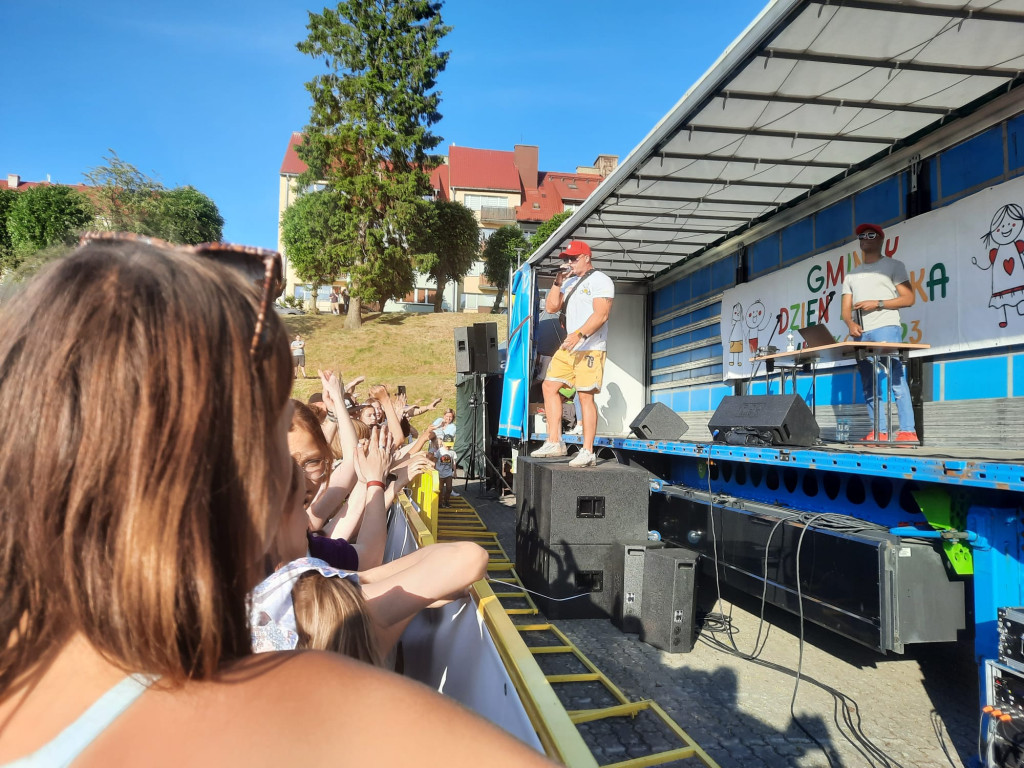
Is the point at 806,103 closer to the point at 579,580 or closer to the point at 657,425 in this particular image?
the point at 657,425

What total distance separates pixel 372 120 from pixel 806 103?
27.2 meters

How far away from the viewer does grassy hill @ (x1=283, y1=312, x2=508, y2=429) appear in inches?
840

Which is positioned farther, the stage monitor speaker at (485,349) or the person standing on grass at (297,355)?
the stage monitor speaker at (485,349)

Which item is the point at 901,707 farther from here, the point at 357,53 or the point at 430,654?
the point at 357,53

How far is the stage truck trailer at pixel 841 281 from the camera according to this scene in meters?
2.87

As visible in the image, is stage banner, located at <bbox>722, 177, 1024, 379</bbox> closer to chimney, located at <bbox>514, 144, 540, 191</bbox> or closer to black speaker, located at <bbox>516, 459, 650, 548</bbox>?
black speaker, located at <bbox>516, 459, 650, 548</bbox>

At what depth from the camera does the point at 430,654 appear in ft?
7.12

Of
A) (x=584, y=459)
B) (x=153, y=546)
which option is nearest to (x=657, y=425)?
(x=584, y=459)

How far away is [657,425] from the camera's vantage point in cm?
659

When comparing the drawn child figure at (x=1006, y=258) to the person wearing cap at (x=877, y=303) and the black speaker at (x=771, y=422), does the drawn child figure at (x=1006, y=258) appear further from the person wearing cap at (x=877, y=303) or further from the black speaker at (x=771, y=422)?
the black speaker at (x=771, y=422)

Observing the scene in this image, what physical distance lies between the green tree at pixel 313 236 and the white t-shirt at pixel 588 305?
1009 inches

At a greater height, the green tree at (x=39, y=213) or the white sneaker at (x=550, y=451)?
the green tree at (x=39, y=213)

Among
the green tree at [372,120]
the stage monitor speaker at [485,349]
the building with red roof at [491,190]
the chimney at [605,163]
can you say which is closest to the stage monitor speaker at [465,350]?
the stage monitor speaker at [485,349]

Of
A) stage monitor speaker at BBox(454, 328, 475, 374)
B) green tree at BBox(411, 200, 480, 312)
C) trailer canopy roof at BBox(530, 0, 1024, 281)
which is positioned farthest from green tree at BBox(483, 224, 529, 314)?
trailer canopy roof at BBox(530, 0, 1024, 281)
